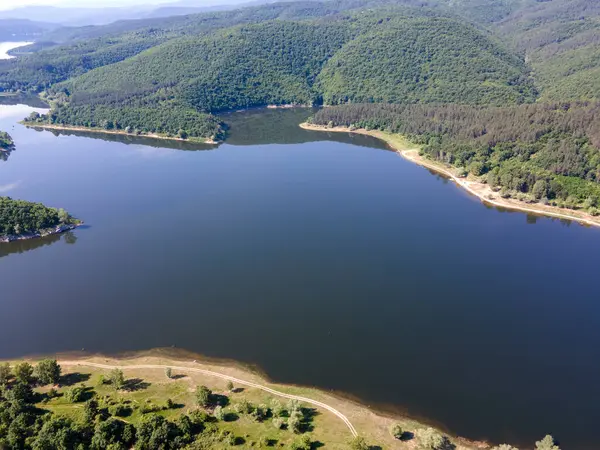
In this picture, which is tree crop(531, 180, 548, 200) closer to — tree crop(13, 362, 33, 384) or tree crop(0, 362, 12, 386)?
tree crop(13, 362, 33, 384)

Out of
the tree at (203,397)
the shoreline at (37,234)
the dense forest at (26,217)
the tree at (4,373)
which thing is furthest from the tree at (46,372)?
the dense forest at (26,217)

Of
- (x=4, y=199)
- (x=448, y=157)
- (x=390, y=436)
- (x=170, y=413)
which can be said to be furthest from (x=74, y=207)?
(x=448, y=157)

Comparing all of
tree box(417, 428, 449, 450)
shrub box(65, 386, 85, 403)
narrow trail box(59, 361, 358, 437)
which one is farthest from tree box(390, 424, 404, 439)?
shrub box(65, 386, 85, 403)

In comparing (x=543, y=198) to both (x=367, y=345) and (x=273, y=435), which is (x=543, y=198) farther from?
(x=273, y=435)

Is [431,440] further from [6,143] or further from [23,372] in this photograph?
[6,143]

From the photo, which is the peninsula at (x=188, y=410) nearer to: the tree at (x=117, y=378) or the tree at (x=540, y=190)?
the tree at (x=117, y=378)

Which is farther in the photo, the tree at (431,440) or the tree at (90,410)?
the tree at (90,410)
